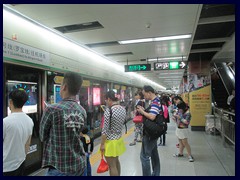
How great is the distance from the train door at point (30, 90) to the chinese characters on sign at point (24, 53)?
191 mm

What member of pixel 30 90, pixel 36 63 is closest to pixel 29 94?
pixel 30 90

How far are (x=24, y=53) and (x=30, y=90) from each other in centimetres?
73

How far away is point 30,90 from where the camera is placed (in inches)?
140

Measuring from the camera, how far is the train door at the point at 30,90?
3.11 meters

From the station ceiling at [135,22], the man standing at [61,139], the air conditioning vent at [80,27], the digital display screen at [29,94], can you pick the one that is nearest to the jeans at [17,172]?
the man standing at [61,139]

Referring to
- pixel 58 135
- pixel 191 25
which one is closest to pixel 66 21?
pixel 191 25

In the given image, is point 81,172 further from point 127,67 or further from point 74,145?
point 127,67

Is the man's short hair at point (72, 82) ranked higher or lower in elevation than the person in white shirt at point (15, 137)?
higher

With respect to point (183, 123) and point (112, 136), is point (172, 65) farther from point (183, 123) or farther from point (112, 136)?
point (112, 136)

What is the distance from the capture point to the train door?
3.11 meters

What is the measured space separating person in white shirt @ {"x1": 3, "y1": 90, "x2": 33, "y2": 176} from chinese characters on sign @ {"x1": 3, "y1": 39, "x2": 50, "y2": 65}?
1229mm

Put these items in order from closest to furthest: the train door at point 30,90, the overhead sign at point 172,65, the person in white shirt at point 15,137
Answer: the person in white shirt at point 15,137
the train door at point 30,90
the overhead sign at point 172,65

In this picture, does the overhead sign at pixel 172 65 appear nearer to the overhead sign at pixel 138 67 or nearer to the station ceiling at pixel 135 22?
the overhead sign at pixel 138 67

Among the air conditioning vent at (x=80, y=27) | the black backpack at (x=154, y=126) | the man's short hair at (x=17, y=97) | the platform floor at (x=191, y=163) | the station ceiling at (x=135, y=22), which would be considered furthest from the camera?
the air conditioning vent at (x=80, y=27)
